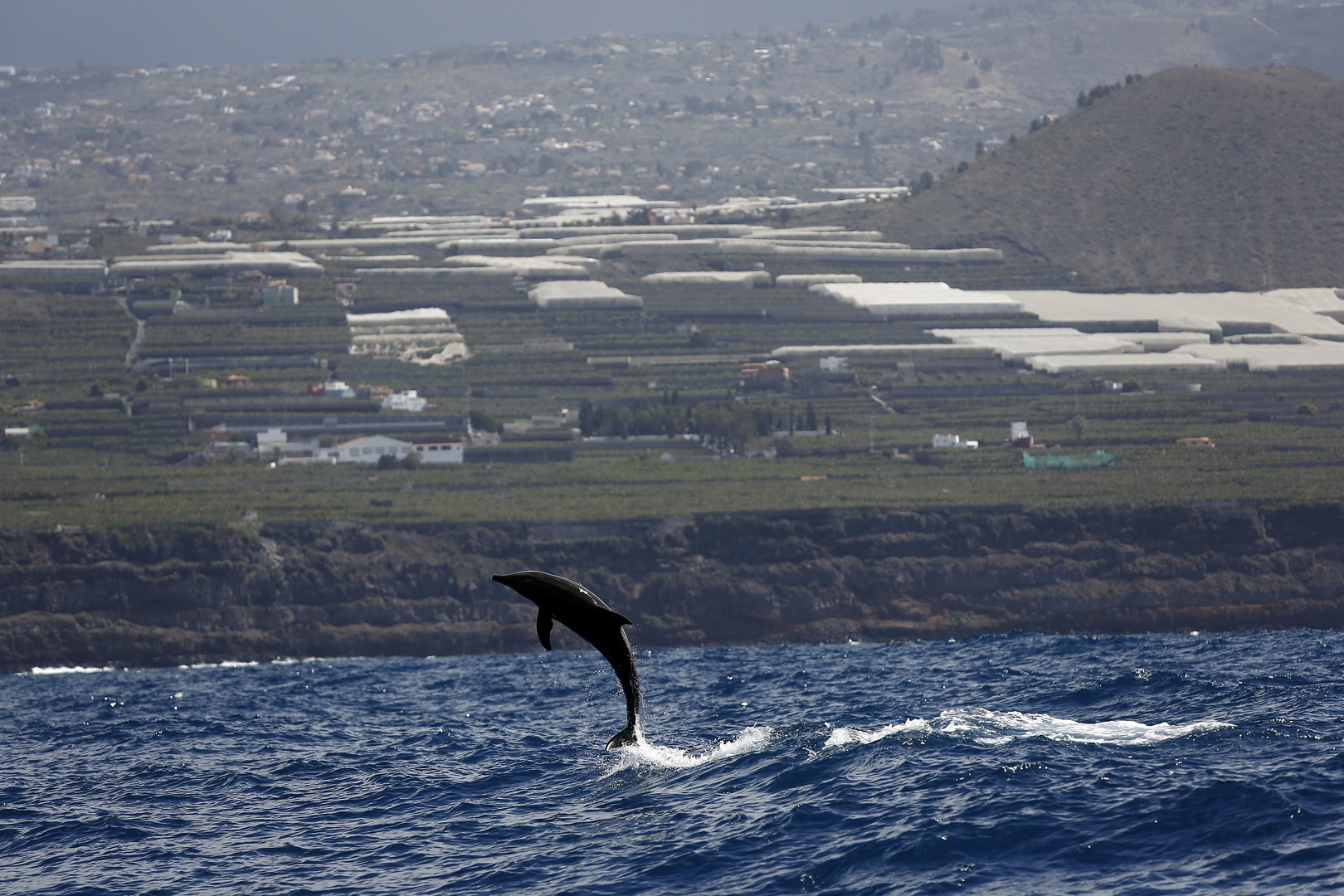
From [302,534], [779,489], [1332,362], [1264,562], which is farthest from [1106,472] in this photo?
[302,534]

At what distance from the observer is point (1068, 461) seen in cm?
12438

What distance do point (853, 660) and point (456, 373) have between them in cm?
10094

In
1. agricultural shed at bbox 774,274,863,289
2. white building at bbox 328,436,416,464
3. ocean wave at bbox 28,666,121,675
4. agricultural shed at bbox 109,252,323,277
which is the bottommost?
ocean wave at bbox 28,666,121,675

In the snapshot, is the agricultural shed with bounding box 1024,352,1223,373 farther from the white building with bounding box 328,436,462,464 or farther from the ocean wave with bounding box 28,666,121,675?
the ocean wave with bounding box 28,666,121,675

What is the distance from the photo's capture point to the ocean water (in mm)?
22422

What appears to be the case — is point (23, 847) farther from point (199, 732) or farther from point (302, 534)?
point (302, 534)

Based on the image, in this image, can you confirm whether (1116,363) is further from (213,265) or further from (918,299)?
(213,265)

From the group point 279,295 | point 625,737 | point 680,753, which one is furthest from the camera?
point 279,295

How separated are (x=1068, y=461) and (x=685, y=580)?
39.5 meters

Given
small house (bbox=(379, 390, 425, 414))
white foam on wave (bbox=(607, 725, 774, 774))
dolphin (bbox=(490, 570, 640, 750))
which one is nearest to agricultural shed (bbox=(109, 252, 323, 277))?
small house (bbox=(379, 390, 425, 414))

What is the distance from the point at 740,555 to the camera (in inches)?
4279

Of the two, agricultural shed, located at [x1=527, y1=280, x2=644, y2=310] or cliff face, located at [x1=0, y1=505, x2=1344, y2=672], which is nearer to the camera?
cliff face, located at [x1=0, y1=505, x2=1344, y2=672]

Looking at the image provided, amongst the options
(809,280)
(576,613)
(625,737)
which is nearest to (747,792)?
(625,737)

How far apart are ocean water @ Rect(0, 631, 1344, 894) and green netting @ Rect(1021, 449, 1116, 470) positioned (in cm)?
7908
